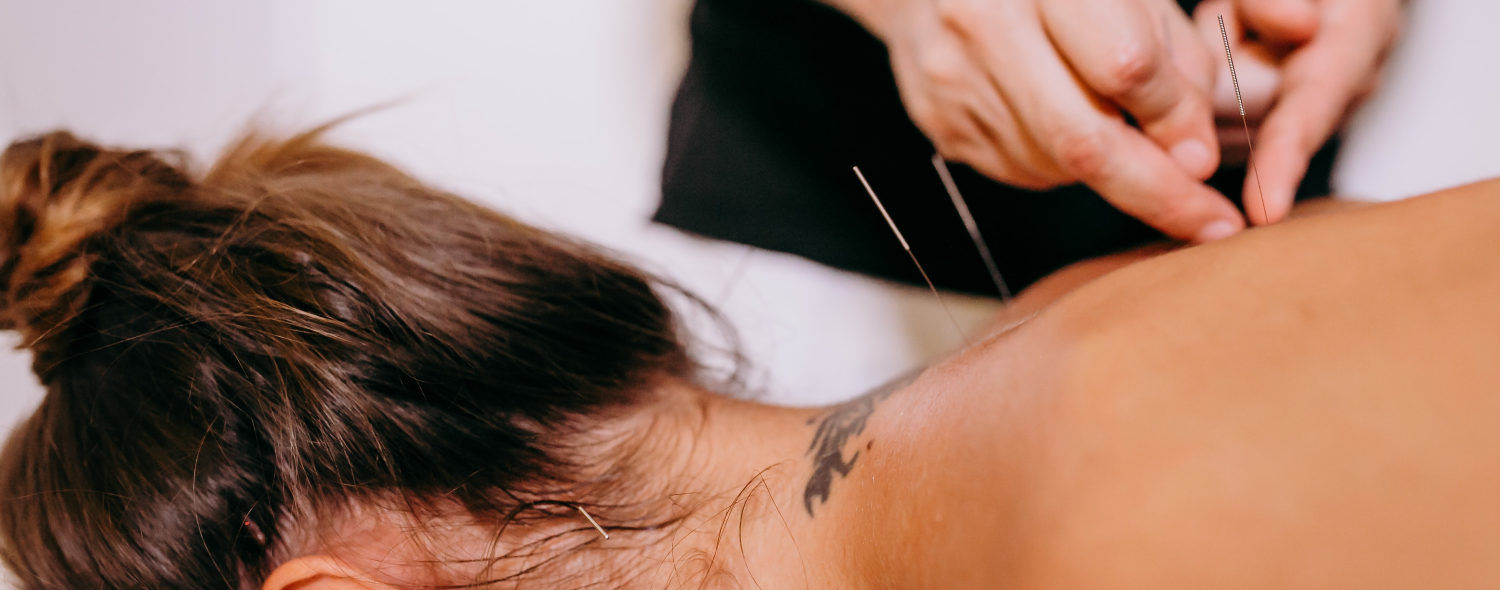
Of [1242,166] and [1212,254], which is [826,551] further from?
[1242,166]

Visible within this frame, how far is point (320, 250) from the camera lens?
68cm

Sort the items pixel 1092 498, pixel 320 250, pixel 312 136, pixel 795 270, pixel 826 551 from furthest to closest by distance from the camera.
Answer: pixel 795 270 < pixel 312 136 < pixel 320 250 < pixel 826 551 < pixel 1092 498

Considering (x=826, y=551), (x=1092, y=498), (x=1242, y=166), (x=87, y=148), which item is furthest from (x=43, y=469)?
(x=1242, y=166)

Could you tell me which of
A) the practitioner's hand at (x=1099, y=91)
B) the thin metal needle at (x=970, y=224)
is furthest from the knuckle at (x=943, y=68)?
the thin metal needle at (x=970, y=224)

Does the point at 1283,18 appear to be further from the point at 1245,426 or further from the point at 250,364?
the point at 250,364

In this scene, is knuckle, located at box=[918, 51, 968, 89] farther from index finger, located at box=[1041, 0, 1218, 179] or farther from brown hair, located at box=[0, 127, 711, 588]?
brown hair, located at box=[0, 127, 711, 588]

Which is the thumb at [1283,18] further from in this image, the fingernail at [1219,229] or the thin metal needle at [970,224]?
the thin metal needle at [970,224]

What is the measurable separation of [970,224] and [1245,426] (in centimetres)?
55

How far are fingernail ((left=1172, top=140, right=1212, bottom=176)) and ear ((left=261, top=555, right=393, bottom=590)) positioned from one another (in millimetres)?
671

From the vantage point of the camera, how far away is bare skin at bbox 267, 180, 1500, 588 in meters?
0.32

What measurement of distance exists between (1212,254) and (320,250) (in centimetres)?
67

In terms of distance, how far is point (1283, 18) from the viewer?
630 millimetres

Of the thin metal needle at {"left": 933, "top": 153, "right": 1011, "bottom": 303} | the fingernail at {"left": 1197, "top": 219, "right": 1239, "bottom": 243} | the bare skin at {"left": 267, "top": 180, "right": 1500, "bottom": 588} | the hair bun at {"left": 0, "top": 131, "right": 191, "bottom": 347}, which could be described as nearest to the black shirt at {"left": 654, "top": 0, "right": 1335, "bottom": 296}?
the thin metal needle at {"left": 933, "top": 153, "right": 1011, "bottom": 303}

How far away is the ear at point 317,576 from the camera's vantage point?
1.78 ft
